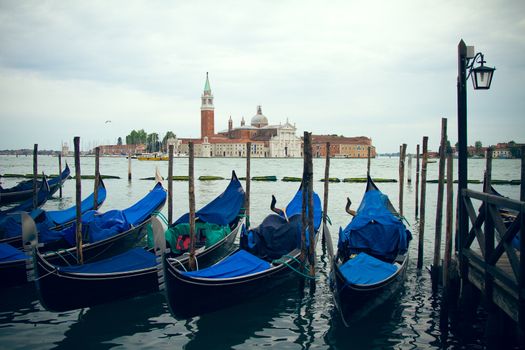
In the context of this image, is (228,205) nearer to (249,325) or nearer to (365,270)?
(249,325)

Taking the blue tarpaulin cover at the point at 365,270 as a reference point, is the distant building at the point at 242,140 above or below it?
above

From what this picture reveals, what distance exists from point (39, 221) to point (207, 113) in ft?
284

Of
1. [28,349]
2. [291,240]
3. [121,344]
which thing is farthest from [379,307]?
[28,349]

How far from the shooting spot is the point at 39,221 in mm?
8602

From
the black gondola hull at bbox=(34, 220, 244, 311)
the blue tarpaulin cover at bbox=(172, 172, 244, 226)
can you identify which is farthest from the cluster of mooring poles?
→ the blue tarpaulin cover at bbox=(172, 172, 244, 226)

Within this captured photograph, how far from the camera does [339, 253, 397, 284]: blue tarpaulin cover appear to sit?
4984mm

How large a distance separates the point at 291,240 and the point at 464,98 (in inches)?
116

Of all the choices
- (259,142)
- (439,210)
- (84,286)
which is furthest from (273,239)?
(259,142)

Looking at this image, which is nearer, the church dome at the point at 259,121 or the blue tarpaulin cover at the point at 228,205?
the blue tarpaulin cover at the point at 228,205

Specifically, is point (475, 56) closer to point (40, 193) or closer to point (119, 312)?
point (119, 312)

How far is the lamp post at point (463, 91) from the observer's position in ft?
15.4

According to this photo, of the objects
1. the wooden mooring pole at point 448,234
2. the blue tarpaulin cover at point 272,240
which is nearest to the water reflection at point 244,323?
the blue tarpaulin cover at point 272,240

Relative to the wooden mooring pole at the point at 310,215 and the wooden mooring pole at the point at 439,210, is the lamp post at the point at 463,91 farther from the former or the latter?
the wooden mooring pole at the point at 310,215

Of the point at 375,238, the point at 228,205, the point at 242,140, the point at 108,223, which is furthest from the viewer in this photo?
the point at 242,140
